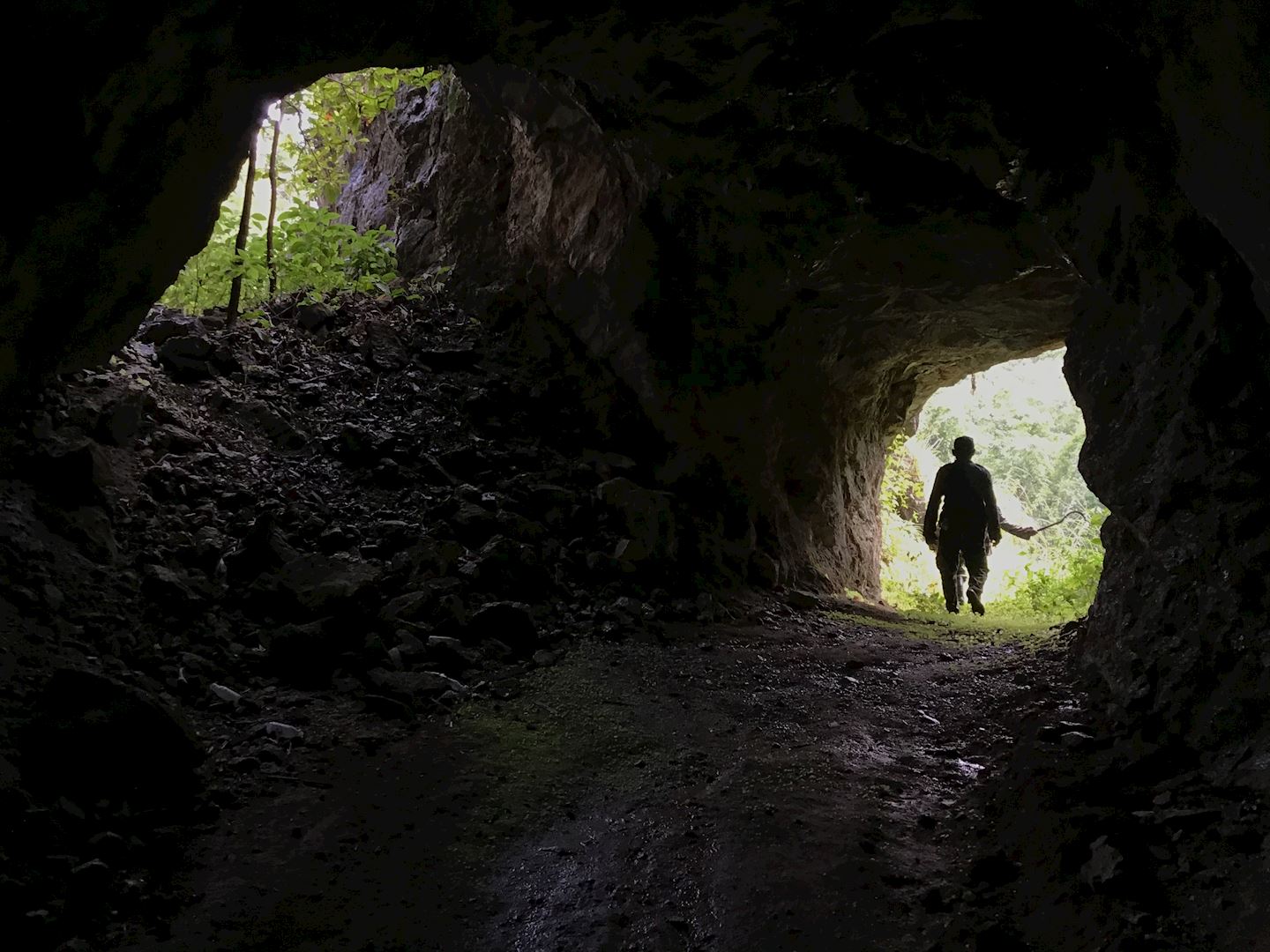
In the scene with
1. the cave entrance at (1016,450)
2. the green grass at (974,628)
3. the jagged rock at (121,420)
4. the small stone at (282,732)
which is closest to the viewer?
the small stone at (282,732)

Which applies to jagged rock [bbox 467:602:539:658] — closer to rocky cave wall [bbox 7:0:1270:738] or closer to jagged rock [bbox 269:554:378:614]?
jagged rock [bbox 269:554:378:614]

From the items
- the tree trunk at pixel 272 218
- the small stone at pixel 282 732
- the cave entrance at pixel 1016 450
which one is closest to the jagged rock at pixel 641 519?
the small stone at pixel 282 732

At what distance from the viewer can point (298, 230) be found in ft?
24.2

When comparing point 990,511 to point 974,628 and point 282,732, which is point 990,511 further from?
point 282,732

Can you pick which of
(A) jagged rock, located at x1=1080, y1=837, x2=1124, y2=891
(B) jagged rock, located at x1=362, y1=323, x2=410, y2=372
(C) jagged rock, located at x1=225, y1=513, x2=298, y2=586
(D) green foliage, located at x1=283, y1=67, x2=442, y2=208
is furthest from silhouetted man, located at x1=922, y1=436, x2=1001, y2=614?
(C) jagged rock, located at x1=225, y1=513, x2=298, y2=586

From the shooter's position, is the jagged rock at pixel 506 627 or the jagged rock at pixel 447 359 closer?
the jagged rock at pixel 506 627

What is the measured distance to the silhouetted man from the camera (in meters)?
9.21

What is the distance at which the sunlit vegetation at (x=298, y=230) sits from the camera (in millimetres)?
6574

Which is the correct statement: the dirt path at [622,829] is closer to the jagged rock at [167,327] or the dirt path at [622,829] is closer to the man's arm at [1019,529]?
the jagged rock at [167,327]

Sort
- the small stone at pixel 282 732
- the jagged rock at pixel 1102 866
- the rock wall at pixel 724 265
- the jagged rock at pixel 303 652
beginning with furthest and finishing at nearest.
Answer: the rock wall at pixel 724 265, the jagged rock at pixel 303 652, the small stone at pixel 282 732, the jagged rock at pixel 1102 866

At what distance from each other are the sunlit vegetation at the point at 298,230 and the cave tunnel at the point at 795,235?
69 centimetres

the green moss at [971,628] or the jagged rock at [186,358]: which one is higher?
the jagged rock at [186,358]

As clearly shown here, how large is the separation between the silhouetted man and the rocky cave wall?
181 cm

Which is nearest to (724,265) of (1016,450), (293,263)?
(293,263)
